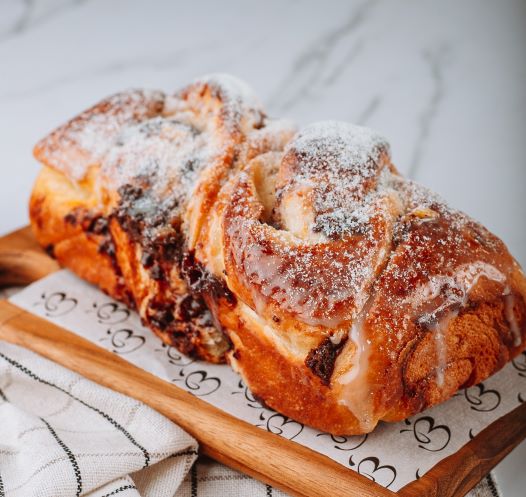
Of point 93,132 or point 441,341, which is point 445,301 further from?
point 93,132

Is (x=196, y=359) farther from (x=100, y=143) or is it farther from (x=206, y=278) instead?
(x=100, y=143)

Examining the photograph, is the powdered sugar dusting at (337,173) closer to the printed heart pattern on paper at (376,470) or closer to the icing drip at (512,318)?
the icing drip at (512,318)

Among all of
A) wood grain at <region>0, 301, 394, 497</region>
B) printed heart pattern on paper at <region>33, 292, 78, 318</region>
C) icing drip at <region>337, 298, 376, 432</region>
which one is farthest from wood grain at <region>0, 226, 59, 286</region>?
icing drip at <region>337, 298, 376, 432</region>

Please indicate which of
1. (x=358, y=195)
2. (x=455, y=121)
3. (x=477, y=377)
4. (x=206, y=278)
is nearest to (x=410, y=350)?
(x=477, y=377)

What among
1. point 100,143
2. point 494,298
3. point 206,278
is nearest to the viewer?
point 494,298

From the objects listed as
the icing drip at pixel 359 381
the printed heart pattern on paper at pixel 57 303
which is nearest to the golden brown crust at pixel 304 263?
the icing drip at pixel 359 381

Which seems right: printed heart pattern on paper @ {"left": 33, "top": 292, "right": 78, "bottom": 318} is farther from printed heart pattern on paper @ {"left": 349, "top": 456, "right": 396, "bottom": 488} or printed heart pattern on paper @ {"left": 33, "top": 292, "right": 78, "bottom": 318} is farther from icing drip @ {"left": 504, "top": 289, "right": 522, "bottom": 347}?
icing drip @ {"left": 504, "top": 289, "right": 522, "bottom": 347}
